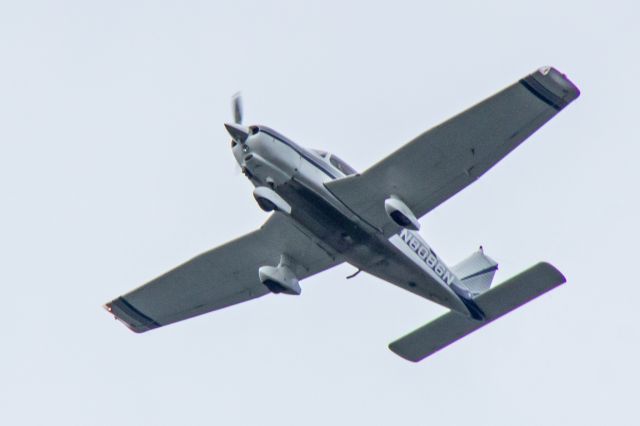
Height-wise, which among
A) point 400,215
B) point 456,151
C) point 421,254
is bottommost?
point 400,215

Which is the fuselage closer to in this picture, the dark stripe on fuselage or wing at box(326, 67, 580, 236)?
the dark stripe on fuselage

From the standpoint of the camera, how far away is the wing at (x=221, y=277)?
34031 mm

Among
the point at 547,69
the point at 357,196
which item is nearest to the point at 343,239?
the point at 357,196

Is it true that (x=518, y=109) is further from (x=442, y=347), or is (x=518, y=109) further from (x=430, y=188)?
(x=442, y=347)

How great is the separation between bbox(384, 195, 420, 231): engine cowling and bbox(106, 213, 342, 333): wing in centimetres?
237

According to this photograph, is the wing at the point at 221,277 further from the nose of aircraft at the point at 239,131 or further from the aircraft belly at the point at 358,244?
the nose of aircraft at the point at 239,131

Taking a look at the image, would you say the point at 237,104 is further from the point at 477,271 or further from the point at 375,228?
the point at 477,271

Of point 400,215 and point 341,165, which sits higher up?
point 341,165

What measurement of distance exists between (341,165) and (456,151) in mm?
2591

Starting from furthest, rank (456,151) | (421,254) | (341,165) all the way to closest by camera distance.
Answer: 1. (421,254)
2. (341,165)
3. (456,151)

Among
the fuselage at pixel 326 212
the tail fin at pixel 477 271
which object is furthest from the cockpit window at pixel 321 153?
the tail fin at pixel 477 271

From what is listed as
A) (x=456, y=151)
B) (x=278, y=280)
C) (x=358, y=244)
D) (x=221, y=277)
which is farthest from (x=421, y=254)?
(x=221, y=277)

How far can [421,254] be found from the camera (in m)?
33.8

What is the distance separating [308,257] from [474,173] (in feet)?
15.1
